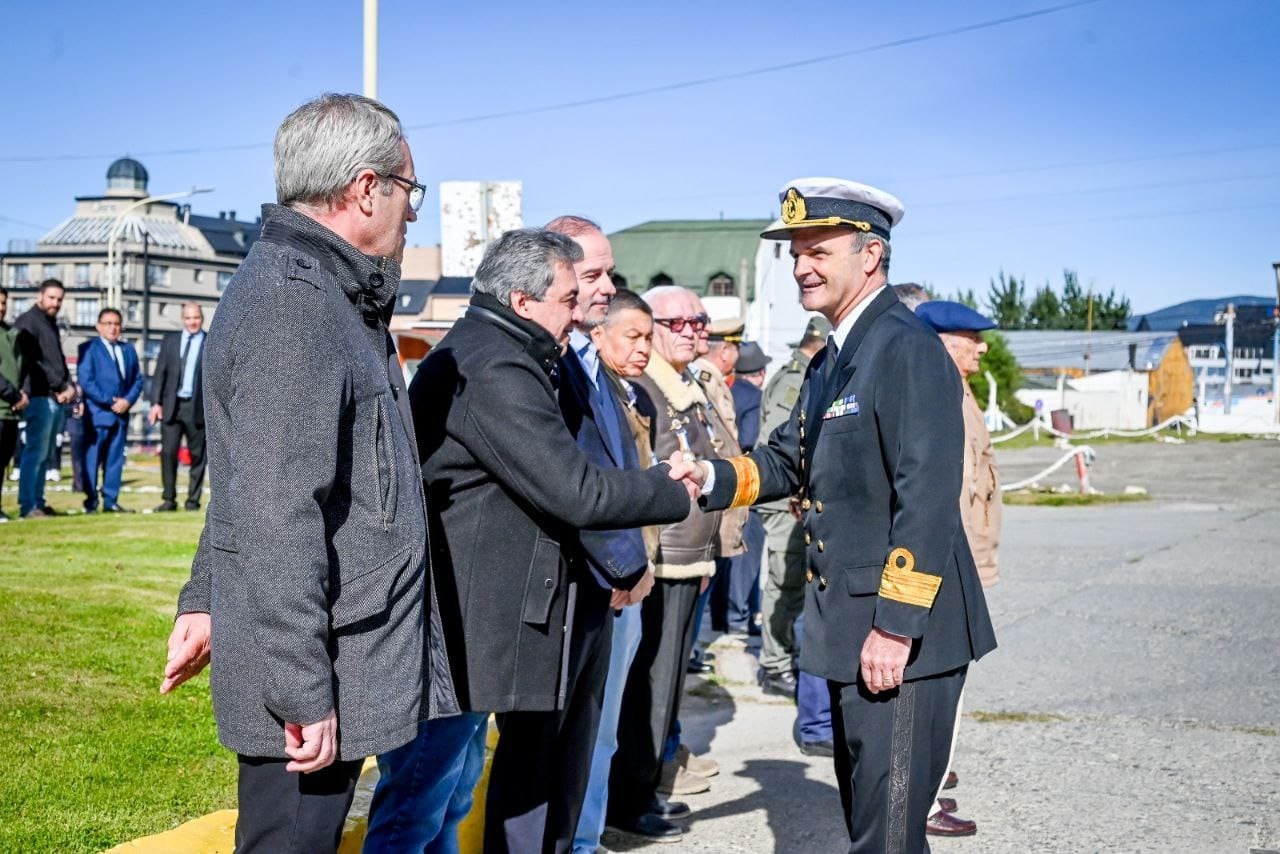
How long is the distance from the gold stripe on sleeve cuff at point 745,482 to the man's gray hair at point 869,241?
82 cm

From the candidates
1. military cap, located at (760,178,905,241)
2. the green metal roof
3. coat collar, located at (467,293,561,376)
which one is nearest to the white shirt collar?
military cap, located at (760,178,905,241)

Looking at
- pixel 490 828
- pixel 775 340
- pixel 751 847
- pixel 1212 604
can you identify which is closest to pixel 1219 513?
pixel 1212 604

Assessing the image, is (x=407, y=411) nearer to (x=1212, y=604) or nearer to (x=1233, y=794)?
(x=1233, y=794)

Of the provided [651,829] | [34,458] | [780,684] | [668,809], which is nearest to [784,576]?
[780,684]

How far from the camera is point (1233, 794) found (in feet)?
18.9

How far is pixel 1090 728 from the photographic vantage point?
6.96 meters

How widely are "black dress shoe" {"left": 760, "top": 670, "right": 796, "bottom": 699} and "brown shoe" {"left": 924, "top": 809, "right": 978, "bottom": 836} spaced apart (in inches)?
103

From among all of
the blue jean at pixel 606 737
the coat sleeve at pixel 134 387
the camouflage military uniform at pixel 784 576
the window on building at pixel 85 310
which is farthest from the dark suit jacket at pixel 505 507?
the window on building at pixel 85 310

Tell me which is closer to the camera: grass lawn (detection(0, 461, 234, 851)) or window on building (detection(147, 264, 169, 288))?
grass lawn (detection(0, 461, 234, 851))

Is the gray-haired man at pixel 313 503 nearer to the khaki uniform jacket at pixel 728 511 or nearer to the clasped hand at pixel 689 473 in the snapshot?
the clasped hand at pixel 689 473

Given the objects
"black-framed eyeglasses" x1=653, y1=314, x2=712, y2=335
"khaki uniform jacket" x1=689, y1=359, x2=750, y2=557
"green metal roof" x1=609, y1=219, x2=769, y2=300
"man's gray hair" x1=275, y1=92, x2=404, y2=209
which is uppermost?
"green metal roof" x1=609, y1=219, x2=769, y2=300

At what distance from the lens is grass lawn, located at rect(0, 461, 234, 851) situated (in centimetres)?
440

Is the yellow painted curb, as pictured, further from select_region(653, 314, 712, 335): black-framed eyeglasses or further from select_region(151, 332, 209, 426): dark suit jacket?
select_region(151, 332, 209, 426): dark suit jacket

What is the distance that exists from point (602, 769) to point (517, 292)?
2.09 meters
